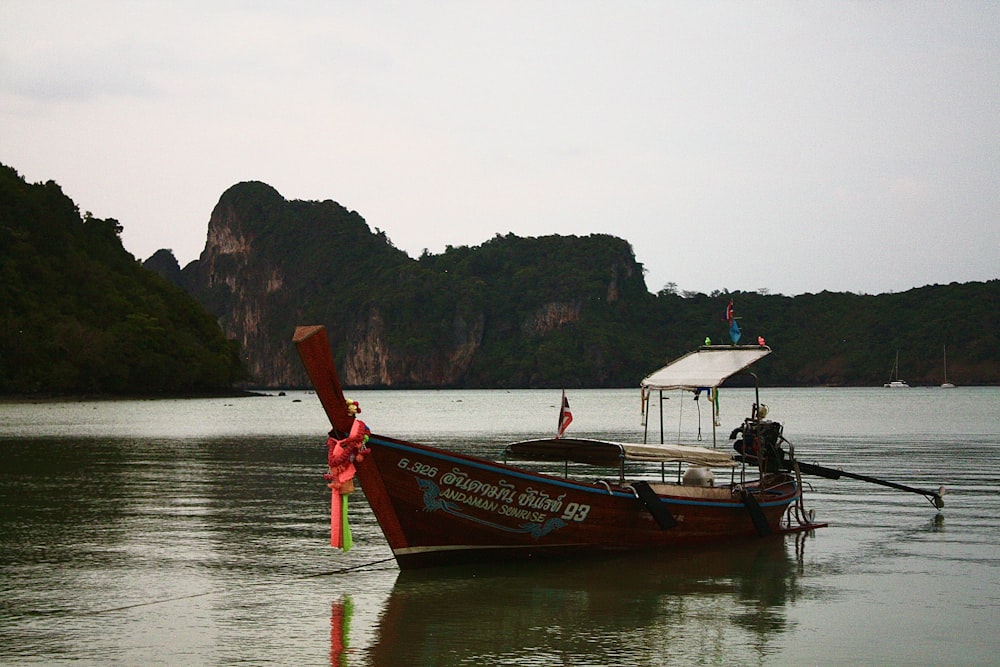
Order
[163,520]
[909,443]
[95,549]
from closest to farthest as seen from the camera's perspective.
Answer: [95,549]
[163,520]
[909,443]

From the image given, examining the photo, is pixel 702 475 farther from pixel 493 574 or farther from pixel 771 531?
pixel 493 574

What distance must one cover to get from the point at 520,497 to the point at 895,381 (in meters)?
168

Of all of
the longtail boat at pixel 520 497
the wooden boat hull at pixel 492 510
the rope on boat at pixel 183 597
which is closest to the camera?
the rope on boat at pixel 183 597

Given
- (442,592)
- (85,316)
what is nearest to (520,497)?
(442,592)

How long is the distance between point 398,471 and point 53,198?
377 feet

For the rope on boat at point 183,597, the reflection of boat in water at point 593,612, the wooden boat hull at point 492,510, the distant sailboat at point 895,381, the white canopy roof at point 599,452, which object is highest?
the distant sailboat at point 895,381

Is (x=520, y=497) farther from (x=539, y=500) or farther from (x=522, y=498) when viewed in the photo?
(x=539, y=500)

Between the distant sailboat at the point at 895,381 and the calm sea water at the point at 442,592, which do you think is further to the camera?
the distant sailboat at the point at 895,381

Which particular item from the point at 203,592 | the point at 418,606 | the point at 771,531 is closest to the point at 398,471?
the point at 418,606

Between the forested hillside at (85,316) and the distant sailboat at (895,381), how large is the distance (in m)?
95.8

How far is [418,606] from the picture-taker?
1178 centimetres

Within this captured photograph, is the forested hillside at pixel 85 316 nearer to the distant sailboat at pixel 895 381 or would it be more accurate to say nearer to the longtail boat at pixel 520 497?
the longtail boat at pixel 520 497

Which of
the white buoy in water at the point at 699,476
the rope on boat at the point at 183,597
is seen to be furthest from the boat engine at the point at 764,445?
the rope on boat at the point at 183,597

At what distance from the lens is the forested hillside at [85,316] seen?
9738 cm
